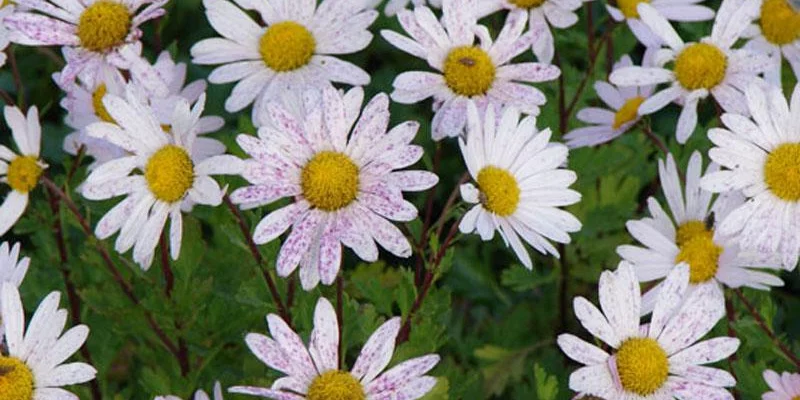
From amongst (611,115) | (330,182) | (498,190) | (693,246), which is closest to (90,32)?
(330,182)

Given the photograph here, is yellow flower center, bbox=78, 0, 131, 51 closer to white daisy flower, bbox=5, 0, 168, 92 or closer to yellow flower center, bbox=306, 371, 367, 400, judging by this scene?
white daisy flower, bbox=5, 0, 168, 92

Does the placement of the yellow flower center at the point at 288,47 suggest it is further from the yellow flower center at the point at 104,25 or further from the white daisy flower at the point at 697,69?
the white daisy flower at the point at 697,69

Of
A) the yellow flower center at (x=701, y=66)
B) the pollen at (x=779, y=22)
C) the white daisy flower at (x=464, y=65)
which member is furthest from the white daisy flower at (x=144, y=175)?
the pollen at (x=779, y=22)

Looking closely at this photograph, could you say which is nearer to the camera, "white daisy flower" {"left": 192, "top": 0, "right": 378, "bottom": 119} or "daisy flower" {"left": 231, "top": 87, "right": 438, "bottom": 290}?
"daisy flower" {"left": 231, "top": 87, "right": 438, "bottom": 290}

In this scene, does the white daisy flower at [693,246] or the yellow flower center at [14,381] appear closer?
the yellow flower center at [14,381]

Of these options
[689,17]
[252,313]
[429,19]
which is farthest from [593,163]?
[252,313]

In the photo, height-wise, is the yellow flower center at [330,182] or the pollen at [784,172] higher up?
the yellow flower center at [330,182]

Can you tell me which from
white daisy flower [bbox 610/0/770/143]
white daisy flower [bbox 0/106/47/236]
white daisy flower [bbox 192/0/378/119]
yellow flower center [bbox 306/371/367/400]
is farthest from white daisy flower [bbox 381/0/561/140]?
white daisy flower [bbox 0/106/47/236]
